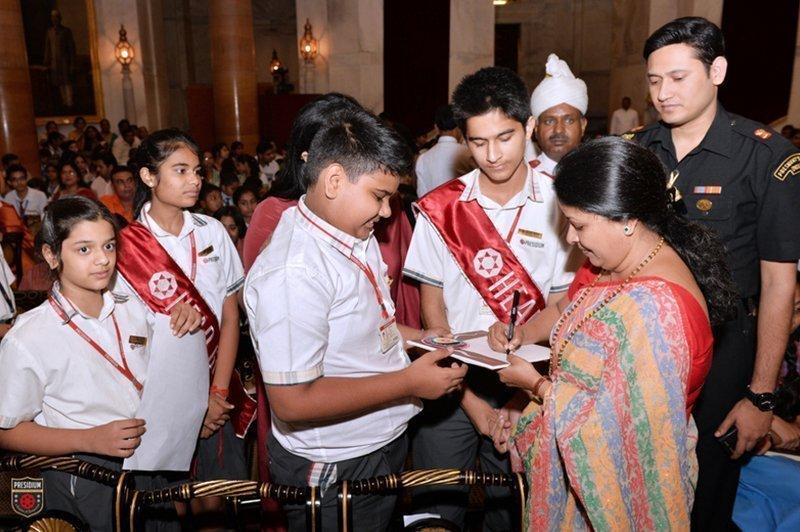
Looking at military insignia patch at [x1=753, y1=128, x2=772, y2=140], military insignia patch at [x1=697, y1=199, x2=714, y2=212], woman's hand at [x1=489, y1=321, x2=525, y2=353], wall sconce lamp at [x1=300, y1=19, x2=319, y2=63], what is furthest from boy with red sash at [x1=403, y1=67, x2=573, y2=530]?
wall sconce lamp at [x1=300, y1=19, x2=319, y2=63]

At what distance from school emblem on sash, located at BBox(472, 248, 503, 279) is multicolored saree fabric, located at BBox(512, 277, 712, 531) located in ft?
2.18

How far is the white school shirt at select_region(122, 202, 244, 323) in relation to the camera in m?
2.46

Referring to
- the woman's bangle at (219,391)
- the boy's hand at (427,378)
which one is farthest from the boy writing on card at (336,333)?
the woman's bangle at (219,391)

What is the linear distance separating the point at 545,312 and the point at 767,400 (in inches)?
29.5

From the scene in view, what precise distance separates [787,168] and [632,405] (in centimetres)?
103

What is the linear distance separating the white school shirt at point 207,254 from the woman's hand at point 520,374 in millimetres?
1305

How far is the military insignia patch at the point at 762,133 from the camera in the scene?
199 centimetres

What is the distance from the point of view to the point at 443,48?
39.8 ft

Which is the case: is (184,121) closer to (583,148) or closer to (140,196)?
(140,196)

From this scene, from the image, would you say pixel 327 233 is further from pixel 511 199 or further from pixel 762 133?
pixel 762 133

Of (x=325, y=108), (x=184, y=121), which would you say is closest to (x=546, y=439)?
(x=325, y=108)

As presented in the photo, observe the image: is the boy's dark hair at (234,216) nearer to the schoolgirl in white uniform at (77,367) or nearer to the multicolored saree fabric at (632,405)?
the schoolgirl in white uniform at (77,367)

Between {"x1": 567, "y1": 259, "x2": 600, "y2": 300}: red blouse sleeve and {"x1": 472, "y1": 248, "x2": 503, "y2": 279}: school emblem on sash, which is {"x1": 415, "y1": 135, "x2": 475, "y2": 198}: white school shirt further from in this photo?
{"x1": 567, "y1": 259, "x2": 600, "y2": 300}: red blouse sleeve

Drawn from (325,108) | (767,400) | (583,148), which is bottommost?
(767,400)
